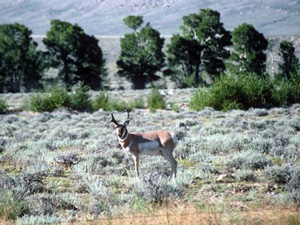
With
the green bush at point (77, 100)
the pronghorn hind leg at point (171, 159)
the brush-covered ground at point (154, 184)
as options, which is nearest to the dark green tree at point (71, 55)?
the green bush at point (77, 100)

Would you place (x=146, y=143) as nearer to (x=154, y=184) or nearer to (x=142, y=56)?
(x=154, y=184)

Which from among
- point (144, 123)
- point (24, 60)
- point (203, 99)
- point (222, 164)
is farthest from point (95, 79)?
point (222, 164)

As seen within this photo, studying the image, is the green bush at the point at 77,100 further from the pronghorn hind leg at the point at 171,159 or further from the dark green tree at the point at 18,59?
the pronghorn hind leg at the point at 171,159

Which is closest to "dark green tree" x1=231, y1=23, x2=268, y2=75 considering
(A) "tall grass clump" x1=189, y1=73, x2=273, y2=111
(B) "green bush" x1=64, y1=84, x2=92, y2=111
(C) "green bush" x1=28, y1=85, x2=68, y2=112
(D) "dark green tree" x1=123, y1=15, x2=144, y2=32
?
(D) "dark green tree" x1=123, y1=15, x2=144, y2=32

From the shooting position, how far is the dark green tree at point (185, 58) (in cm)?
5328

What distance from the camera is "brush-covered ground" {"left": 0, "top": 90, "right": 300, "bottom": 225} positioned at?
604 cm

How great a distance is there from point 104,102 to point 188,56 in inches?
936

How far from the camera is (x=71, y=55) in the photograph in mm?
52812

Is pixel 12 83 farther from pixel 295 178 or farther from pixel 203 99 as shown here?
pixel 295 178

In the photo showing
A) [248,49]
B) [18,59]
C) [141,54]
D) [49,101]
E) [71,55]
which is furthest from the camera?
[141,54]

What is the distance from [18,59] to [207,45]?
945 inches

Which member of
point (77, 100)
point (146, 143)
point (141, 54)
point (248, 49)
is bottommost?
point (77, 100)

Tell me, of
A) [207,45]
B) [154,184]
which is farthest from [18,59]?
[154,184]

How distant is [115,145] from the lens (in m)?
14.0
